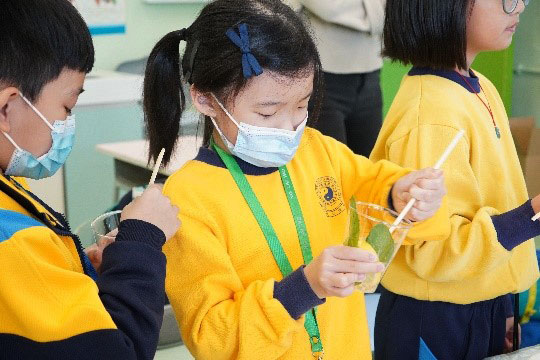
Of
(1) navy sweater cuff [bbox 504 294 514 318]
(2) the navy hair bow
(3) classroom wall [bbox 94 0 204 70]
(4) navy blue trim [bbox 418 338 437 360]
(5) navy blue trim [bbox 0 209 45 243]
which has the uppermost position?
(2) the navy hair bow

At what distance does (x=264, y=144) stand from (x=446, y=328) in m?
0.60

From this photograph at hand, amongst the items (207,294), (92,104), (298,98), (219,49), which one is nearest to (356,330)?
(207,294)

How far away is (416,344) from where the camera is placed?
5.32 feet

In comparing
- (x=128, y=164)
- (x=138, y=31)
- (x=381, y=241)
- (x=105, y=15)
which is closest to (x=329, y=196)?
(x=381, y=241)

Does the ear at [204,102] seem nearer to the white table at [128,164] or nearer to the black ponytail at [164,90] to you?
the black ponytail at [164,90]

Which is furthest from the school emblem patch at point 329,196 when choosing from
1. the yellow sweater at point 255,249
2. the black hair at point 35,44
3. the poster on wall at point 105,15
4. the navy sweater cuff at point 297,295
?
the poster on wall at point 105,15

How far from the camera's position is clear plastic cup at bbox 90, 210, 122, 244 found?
1.31 meters

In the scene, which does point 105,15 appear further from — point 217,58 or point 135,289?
point 135,289

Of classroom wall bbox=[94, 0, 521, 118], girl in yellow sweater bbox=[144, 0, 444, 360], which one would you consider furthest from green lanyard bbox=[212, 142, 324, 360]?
classroom wall bbox=[94, 0, 521, 118]

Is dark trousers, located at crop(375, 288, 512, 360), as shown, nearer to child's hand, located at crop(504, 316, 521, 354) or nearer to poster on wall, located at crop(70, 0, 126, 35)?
child's hand, located at crop(504, 316, 521, 354)

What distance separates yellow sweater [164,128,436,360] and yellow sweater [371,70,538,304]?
0.48 ft

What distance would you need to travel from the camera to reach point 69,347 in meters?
0.98

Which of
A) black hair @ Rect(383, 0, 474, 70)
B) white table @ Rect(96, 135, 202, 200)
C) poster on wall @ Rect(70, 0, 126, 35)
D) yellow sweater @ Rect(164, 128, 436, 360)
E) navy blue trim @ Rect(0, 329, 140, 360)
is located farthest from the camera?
poster on wall @ Rect(70, 0, 126, 35)

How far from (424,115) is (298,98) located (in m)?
0.34
